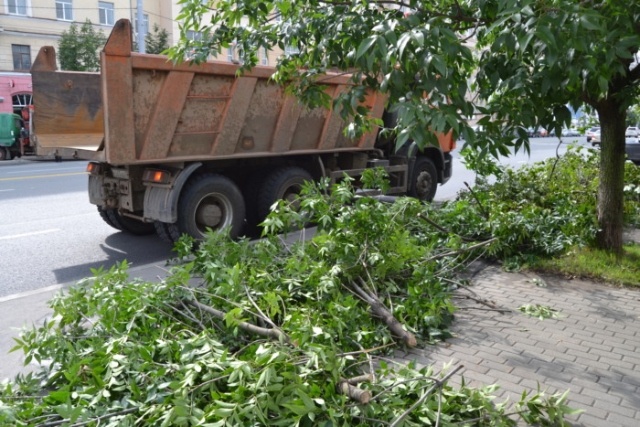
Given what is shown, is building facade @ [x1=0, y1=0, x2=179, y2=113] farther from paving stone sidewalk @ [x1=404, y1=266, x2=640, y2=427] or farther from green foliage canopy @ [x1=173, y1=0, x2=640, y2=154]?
paving stone sidewalk @ [x1=404, y1=266, x2=640, y2=427]

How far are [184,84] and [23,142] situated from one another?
830 inches

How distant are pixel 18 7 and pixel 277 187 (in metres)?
33.0

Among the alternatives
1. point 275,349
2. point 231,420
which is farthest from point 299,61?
point 231,420

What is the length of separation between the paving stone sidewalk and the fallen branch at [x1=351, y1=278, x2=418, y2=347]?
0.14 m

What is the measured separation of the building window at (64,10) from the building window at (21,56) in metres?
2.91

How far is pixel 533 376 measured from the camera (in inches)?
169

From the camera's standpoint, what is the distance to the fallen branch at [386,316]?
4597mm

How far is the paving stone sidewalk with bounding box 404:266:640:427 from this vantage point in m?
4.05

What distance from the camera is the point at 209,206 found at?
8797 millimetres

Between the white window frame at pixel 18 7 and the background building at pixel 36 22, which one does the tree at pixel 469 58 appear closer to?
the background building at pixel 36 22

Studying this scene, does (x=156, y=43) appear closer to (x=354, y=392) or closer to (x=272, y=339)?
(x=272, y=339)

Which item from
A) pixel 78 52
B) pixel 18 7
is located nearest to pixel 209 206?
pixel 78 52

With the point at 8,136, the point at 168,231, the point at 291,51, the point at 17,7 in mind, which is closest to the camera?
the point at 291,51

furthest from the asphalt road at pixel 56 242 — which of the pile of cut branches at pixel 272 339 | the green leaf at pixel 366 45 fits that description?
the green leaf at pixel 366 45
